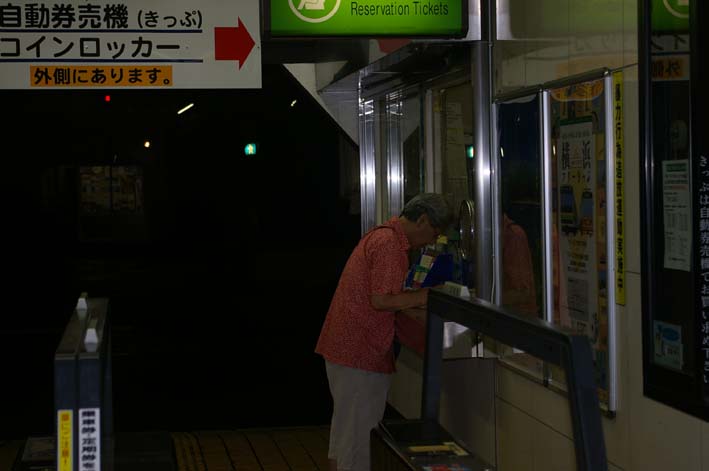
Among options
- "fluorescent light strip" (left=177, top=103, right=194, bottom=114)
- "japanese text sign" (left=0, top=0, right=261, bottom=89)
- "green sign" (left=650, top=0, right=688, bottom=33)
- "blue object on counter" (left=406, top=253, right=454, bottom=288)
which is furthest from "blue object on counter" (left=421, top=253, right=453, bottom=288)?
"fluorescent light strip" (left=177, top=103, right=194, bottom=114)

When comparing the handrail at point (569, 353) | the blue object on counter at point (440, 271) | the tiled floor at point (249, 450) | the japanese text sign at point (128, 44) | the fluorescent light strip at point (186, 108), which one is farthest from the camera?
the fluorescent light strip at point (186, 108)

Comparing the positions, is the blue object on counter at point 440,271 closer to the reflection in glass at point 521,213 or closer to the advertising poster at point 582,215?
the reflection in glass at point 521,213

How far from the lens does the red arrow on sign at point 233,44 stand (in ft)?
19.8

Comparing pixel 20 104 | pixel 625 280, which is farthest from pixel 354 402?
pixel 20 104

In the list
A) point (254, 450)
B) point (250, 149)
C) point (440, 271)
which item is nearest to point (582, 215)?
point (440, 271)

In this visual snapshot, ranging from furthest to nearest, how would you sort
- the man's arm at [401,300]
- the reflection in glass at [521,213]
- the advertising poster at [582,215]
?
1. the man's arm at [401,300]
2. the reflection in glass at [521,213]
3. the advertising poster at [582,215]

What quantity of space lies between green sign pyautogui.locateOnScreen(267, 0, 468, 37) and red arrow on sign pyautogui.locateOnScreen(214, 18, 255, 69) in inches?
32.7

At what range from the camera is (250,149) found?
339 inches

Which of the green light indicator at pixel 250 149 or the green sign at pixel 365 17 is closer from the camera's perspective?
the green sign at pixel 365 17

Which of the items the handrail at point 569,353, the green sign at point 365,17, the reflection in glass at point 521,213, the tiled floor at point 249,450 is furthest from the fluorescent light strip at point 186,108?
the handrail at point 569,353

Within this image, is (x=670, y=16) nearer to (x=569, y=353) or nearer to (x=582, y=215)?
(x=582, y=215)

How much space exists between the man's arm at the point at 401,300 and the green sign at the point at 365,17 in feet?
3.99

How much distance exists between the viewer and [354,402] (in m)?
5.49

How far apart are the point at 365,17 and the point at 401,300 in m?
1.34
